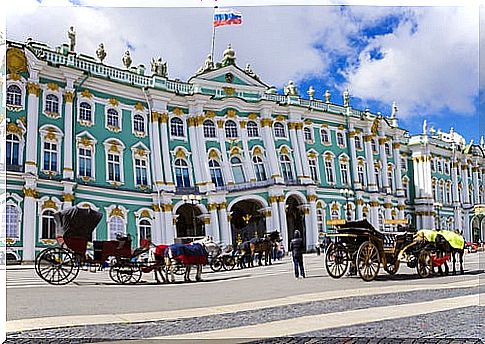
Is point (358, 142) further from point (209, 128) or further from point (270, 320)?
point (270, 320)

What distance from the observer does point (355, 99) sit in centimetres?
949

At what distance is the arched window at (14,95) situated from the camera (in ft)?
29.2

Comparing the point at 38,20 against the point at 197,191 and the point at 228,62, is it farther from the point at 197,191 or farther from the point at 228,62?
the point at 197,191

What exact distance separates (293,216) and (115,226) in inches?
123

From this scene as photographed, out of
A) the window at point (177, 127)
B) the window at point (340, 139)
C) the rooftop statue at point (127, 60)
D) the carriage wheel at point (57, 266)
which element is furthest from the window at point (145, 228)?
the window at point (340, 139)

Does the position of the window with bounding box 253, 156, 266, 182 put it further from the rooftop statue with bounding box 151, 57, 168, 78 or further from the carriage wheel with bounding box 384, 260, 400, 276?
the carriage wheel with bounding box 384, 260, 400, 276

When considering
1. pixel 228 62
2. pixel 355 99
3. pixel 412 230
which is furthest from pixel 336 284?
pixel 228 62

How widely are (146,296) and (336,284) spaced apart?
3238 millimetres

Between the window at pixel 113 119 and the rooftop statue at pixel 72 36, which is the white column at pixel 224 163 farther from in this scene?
the rooftop statue at pixel 72 36

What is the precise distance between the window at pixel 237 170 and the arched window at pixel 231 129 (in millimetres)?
421

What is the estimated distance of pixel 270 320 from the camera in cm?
709

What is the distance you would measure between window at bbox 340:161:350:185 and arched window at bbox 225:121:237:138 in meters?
2.08

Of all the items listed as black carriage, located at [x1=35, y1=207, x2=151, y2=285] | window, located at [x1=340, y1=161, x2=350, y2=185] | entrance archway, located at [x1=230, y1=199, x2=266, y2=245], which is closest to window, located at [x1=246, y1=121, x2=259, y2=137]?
entrance archway, located at [x1=230, y1=199, x2=266, y2=245]

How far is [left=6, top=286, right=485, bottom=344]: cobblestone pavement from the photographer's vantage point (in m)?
6.55
